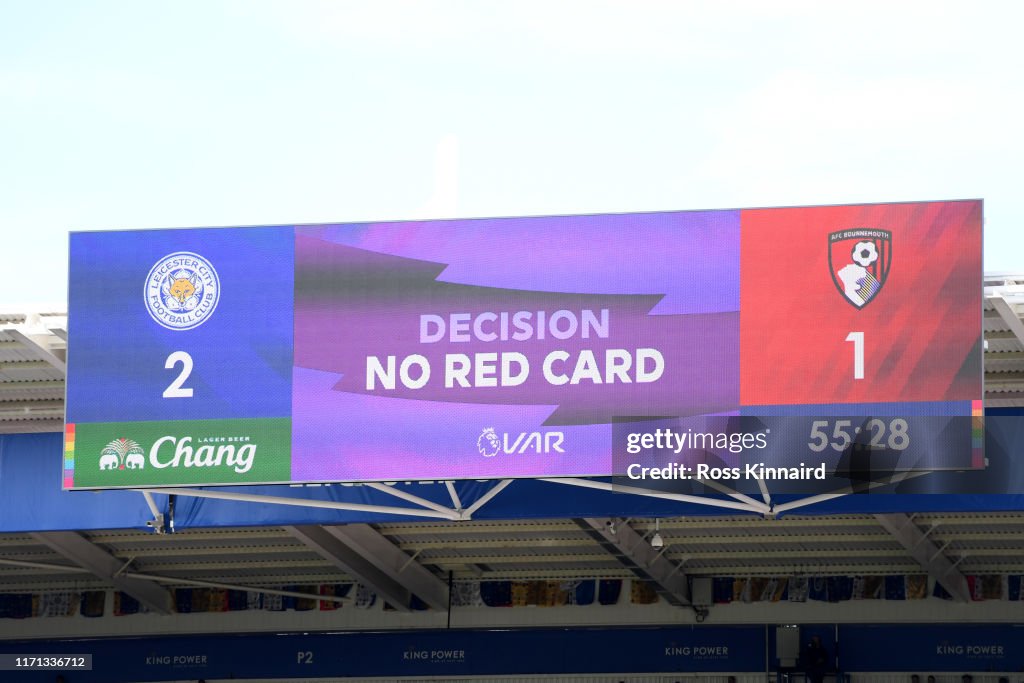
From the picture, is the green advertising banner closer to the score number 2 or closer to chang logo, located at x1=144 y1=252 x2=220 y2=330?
the score number 2

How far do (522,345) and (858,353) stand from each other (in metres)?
3.61

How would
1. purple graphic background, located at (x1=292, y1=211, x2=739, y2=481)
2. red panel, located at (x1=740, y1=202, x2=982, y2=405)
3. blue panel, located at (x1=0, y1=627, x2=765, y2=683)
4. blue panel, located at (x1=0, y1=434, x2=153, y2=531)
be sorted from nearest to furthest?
red panel, located at (x1=740, y1=202, x2=982, y2=405)
purple graphic background, located at (x1=292, y1=211, x2=739, y2=481)
blue panel, located at (x1=0, y1=434, x2=153, y2=531)
blue panel, located at (x1=0, y1=627, x2=765, y2=683)

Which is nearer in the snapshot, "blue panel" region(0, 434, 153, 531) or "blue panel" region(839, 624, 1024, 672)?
"blue panel" region(0, 434, 153, 531)

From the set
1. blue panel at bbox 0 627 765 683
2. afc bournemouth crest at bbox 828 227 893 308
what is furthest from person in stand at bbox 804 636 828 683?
afc bournemouth crest at bbox 828 227 893 308

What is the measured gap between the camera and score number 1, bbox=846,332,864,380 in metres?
16.5

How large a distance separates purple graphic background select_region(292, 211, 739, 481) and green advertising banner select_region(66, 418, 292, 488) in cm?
33

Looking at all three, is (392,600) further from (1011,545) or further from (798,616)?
(1011,545)

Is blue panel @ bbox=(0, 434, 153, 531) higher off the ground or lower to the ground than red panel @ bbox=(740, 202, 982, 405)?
lower

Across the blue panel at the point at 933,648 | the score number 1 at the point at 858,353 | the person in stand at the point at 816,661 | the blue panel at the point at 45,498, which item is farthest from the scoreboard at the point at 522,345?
the blue panel at the point at 933,648

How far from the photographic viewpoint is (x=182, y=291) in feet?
58.6

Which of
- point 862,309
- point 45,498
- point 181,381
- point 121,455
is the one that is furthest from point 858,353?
point 45,498

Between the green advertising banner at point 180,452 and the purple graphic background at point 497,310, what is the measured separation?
0.33m

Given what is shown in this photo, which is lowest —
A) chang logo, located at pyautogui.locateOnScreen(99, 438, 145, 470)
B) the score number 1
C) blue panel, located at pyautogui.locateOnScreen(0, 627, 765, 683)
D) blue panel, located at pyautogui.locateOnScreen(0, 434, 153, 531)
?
blue panel, located at pyautogui.locateOnScreen(0, 627, 765, 683)

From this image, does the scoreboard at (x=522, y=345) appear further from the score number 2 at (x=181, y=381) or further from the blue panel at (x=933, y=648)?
the blue panel at (x=933, y=648)
